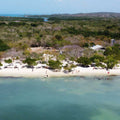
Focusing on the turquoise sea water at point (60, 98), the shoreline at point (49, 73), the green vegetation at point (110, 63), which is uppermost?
the green vegetation at point (110, 63)

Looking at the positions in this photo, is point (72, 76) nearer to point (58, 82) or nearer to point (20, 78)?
point (58, 82)

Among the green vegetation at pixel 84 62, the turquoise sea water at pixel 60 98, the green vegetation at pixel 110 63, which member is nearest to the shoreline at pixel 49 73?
the green vegetation at pixel 110 63

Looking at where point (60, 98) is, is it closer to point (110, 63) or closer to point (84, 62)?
point (84, 62)

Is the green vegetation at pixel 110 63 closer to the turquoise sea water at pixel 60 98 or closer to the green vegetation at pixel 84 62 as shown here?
the green vegetation at pixel 84 62

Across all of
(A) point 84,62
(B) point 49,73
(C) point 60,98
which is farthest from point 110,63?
(C) point 60,98

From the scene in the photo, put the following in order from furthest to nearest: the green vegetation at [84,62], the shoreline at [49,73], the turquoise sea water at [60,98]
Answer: the green vegetation at [84,62] → the shoreline at [49,73] → the turquoise sea water at [60,98]

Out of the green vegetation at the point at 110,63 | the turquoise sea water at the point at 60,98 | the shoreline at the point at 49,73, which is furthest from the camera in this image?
the green vegetation at the point at 110,63

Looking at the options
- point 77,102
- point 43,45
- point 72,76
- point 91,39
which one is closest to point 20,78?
point 72,76
